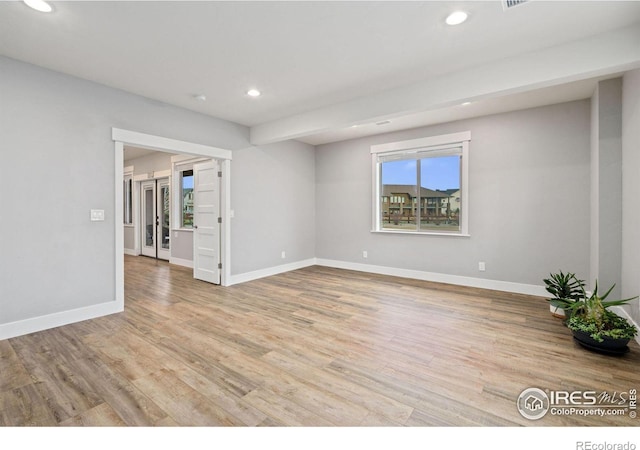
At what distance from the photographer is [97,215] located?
3461mm

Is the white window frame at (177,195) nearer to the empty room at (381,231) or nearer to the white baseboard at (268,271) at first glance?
the empty room at (381,231)

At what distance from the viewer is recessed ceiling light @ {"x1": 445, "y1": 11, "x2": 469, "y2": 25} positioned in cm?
223

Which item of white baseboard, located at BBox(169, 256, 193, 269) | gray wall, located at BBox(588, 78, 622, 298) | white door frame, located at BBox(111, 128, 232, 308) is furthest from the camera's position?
white baseboard, located at BBox(169, 256, 193, 269)

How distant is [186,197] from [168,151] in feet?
9.97

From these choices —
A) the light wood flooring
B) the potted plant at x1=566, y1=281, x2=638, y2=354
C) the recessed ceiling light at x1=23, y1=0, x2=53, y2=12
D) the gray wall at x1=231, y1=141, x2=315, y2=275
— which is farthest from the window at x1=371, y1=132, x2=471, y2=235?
the recessed ceiling light at x1=23, y1=0, x2=53, y2=12

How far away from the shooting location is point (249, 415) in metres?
1.79

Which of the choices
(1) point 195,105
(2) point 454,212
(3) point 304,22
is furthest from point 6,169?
(2) point 454,212

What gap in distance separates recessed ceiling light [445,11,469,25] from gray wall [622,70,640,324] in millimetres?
1866

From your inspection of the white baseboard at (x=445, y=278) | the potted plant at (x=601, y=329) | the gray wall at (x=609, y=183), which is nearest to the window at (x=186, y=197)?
the white baseboard at (x=445, y=278)

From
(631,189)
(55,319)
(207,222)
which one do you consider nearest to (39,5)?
(55,319)

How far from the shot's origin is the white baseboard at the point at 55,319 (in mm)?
2879

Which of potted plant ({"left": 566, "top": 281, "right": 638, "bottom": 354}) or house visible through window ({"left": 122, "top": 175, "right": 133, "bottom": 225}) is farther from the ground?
house visible through window ({"left": 122, "top": 175, "right": 133, "bottom": 225})

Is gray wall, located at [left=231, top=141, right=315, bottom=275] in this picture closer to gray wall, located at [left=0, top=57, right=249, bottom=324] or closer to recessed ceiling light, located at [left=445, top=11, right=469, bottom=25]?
gray wall, located at [left=0, top=57, right=249, bottom=324]
